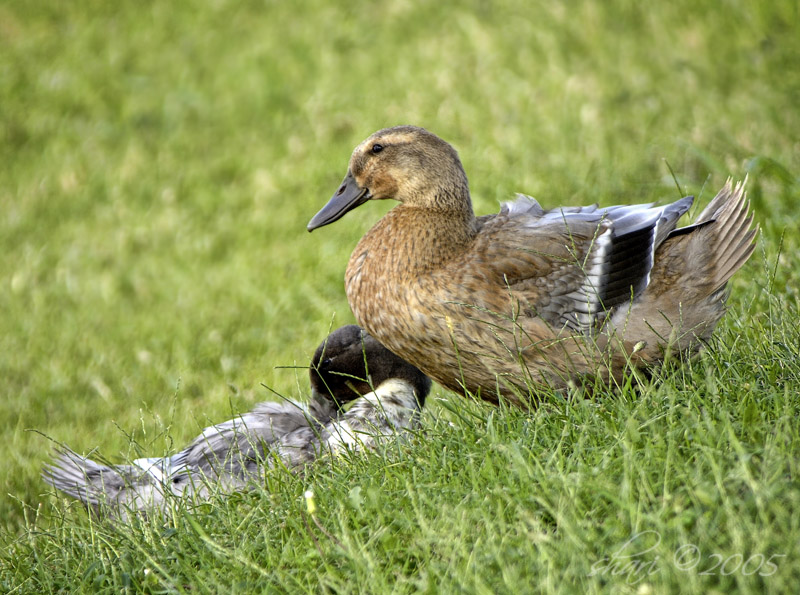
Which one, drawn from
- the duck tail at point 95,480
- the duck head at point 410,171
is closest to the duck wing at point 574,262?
the duck head at point 410,171

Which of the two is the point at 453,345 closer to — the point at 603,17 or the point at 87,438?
the point at 87,438

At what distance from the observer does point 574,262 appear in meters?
3.96

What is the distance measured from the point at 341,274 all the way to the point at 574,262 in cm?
284

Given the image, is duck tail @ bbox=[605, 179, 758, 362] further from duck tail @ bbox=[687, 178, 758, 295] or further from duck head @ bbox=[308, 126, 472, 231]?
duck head @ bbox=[308, 126, 472, 231]

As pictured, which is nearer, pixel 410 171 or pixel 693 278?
pixel 693 278

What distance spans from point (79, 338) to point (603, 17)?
222 inches

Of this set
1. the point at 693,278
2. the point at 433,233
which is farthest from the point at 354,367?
the point at 693,278

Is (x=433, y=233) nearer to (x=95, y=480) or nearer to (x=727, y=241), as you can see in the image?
(x=727, y=241)

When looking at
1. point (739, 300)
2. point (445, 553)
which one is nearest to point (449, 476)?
point (445, 553)

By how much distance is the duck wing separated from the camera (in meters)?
3.94

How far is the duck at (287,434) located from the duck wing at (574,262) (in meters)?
0.73

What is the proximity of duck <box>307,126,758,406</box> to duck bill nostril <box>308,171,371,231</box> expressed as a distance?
0.24m

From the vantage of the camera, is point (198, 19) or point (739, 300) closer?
point (739, 300)

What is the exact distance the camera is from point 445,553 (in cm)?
275
